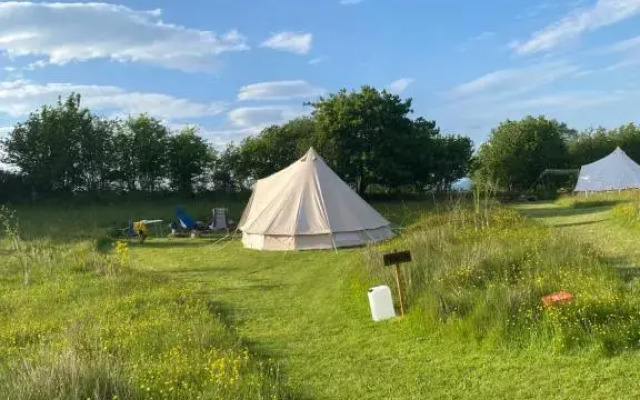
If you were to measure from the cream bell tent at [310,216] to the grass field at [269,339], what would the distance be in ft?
5.44

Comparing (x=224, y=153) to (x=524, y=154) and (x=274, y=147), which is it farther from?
(x=524, y=154)

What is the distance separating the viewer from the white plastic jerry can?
6672 mm

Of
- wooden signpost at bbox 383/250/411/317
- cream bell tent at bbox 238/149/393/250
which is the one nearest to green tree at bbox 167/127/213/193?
cream bell tent at bbox 238/149/393/250

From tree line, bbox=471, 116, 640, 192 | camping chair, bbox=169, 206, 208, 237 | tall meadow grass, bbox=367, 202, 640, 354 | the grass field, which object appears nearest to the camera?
the grass field

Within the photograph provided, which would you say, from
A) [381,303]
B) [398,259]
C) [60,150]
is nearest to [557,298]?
[398,259]

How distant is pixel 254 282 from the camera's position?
31.9 ft

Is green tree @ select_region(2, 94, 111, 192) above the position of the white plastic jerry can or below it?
above

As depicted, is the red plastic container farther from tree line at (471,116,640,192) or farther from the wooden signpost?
tree line at (471,116,640,192)

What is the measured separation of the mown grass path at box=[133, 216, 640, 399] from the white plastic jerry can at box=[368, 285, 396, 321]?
0.51ft

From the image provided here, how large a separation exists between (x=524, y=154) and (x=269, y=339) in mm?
31319

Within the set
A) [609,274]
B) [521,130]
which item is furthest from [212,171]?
[609,274]

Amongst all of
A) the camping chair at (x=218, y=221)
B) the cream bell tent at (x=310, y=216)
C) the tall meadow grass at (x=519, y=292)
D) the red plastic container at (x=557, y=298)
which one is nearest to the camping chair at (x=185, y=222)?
the camping chair at (x=218, y=221)

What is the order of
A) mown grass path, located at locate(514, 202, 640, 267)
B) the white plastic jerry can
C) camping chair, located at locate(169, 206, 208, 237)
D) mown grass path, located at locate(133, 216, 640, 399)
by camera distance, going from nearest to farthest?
1. mown grass path, located at locate(133, 216, 640, 399)
2. the white plastic jerry can
3. mown grass path, located at locate(514, 202, 640, 267)
4. camping chair, located at locate(169, 206, 208, 237)

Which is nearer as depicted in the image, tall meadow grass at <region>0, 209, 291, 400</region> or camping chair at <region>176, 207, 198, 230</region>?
tall meadow grass at <region>0, 209, 291, 400</region>
